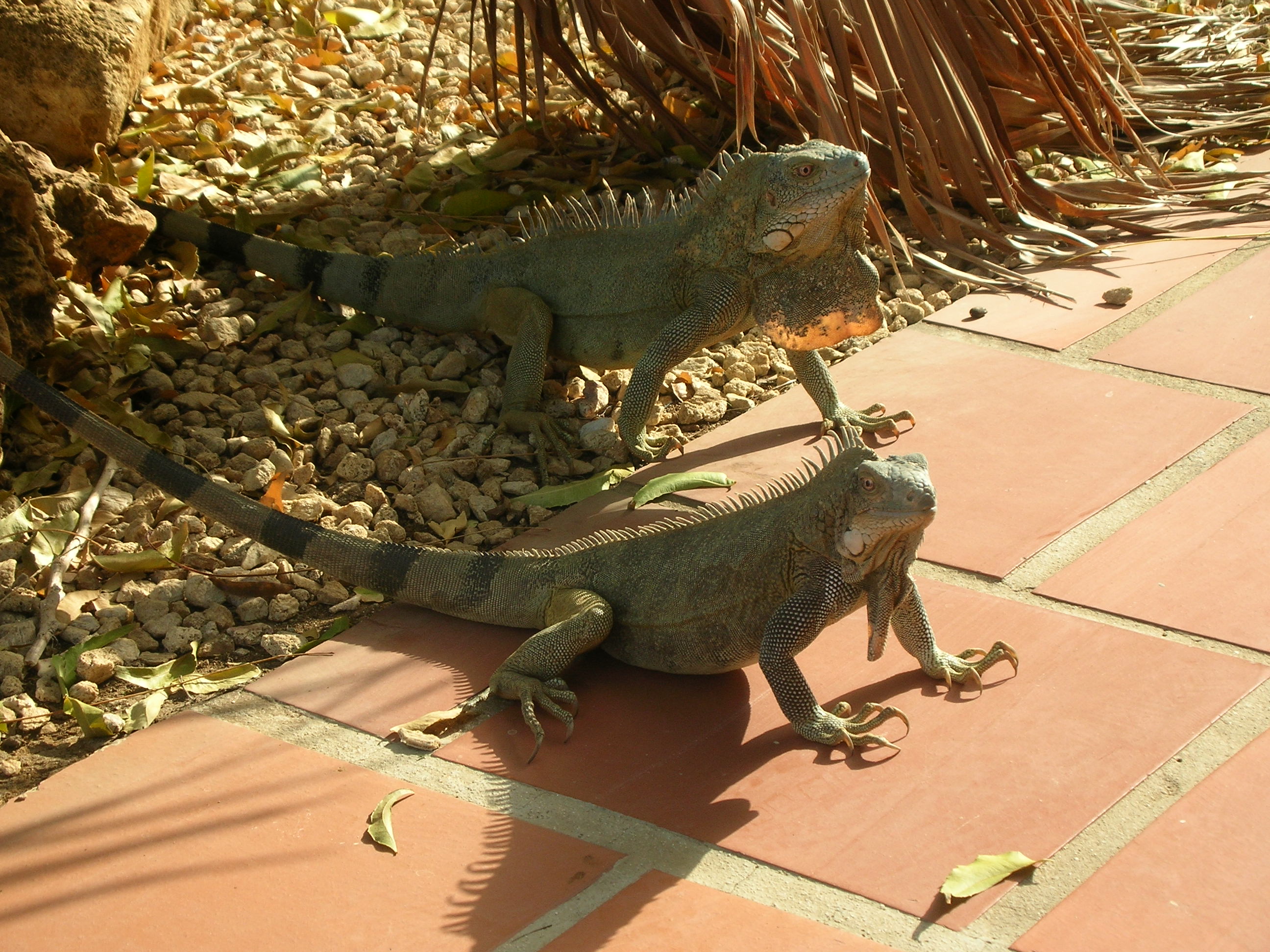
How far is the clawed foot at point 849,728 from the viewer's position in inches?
101

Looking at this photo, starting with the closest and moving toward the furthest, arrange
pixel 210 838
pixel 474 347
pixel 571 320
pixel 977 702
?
pixel 210 838, pixel 977 702, pixel 571 320, pixel 474 347

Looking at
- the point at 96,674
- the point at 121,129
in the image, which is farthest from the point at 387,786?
the point at 121,129

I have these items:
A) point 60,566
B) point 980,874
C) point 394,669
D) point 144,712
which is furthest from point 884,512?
point 60,566

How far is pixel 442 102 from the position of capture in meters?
6.28

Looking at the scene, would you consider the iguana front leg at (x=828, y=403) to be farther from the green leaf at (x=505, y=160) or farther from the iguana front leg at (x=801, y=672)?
the green leaf at (x=505, y=160)

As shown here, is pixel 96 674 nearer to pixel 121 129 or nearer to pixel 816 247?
pixel 816 247

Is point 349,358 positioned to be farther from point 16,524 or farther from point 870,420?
point 870,420

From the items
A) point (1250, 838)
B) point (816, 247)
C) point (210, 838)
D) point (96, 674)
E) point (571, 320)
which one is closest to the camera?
point (1250, 838)

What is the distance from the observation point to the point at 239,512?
322 cm

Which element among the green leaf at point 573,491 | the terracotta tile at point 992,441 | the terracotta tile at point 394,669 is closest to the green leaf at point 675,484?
the terracotta tile at point 992,441

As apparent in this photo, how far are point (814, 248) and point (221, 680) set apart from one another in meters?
2.03

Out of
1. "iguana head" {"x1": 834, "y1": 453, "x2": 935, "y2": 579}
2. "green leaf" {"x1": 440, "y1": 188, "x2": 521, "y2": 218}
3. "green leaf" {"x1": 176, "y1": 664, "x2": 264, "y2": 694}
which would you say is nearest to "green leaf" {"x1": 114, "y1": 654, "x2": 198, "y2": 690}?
"green leaf" {"x1": 176, "y1": 664, "x2": 264, "y2": 694}

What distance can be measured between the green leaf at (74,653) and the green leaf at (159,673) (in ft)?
0.36

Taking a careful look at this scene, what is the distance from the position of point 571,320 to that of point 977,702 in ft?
7.27
